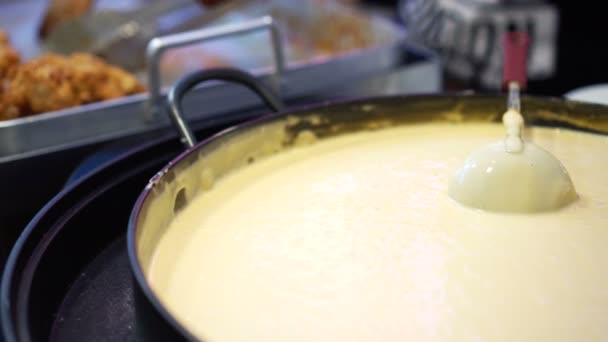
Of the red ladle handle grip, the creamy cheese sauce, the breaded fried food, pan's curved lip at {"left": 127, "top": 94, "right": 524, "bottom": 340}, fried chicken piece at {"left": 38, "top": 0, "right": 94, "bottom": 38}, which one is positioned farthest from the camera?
fried chicken piece at {"left": 38, "top": 0, "right": 94, "bottom": 38}

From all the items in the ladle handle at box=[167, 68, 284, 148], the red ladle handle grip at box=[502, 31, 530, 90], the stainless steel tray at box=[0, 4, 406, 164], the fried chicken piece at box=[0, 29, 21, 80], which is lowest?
the stainless steel tray at box=[0, 4, 406, 164]

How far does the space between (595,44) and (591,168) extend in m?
1.81

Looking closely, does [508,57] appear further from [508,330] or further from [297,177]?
[508,330]

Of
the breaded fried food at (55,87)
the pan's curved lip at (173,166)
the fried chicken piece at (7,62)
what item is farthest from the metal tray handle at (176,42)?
the pan's curved lip at (173,166)

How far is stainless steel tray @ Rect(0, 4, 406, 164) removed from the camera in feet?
5.14

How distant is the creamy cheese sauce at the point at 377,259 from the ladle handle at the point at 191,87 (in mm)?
106

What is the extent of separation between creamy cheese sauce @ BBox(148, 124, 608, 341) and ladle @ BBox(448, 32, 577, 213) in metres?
0.02

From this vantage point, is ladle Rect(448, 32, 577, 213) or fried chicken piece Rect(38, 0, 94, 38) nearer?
ladle Rect(448, 32, 577, 213)

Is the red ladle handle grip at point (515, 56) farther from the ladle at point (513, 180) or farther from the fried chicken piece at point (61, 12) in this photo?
the fried chicken piece at point (61, 12)

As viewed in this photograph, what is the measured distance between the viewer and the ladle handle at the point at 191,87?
3.42 feet

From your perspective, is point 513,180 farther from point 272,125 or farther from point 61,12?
point 61,12

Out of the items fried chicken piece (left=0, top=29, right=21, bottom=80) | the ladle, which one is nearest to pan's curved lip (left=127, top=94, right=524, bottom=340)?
the ladle

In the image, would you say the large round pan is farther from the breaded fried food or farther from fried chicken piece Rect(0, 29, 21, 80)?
fried chicken piece Rect(0, 29, 21, 80)

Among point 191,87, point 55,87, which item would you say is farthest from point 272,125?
point 55,87
